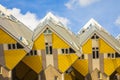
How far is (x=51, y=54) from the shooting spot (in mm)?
52906

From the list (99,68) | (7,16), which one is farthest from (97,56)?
(7,16)

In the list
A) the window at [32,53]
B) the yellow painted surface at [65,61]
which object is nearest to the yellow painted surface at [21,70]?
the window at [32,53]

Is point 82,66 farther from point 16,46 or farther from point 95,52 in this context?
point 16,46

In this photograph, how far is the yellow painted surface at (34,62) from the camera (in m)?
52.5

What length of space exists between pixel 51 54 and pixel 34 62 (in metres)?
2.92

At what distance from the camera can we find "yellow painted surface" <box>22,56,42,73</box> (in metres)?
52.5

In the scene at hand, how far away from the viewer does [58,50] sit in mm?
52656

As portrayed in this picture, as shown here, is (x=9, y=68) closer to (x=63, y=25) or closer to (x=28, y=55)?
(x=28, y=55)

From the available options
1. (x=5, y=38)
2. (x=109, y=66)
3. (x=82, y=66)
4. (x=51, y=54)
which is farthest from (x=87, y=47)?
(x=5, y=38)

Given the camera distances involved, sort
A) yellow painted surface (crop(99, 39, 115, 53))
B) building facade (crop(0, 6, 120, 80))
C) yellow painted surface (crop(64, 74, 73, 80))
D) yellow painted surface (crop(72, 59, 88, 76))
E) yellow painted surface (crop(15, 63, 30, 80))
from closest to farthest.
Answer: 1. building facade (crop(0, 6, 120, 80))
2. yellow painted surface (crop(64, 74, 73, 80))
3. yellow painted surface (crop(15, 63, 30, 80))
4. yellow painted surface (crop(99, 39, 115, 53))
5. yellow painted surface (crop(72, 59, 88, 76))

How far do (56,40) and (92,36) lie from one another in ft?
23.7

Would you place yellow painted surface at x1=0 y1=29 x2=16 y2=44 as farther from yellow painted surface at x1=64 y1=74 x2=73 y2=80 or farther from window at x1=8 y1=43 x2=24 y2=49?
yellow painted surface at x1=64 y1=74 x2=73 y2=80

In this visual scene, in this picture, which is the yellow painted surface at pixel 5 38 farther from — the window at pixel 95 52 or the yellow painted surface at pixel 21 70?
the window at pixel 95 52

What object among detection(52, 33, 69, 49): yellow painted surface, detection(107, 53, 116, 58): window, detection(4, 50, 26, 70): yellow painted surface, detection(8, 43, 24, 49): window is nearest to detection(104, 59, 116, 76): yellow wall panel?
detection(107, 53, 116, 58): window
